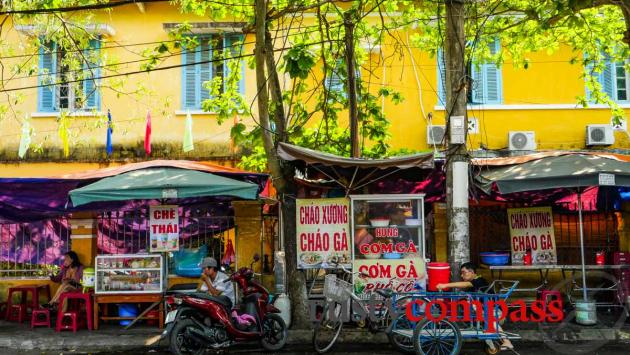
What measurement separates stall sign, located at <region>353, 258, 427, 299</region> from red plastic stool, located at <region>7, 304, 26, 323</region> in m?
6.10

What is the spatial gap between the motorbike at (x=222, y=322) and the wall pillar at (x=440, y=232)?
149 inches

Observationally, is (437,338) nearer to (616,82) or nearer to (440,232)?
(440,232)

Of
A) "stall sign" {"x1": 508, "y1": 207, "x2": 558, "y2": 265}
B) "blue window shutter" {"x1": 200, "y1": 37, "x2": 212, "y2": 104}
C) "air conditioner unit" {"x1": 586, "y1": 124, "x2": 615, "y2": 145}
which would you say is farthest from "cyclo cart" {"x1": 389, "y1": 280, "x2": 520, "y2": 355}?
"blue window shutter" {"x1": 200, "y1": 37, "x2": 212, "y2": 104}

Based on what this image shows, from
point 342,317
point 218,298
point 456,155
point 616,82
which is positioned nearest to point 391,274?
point 342,317

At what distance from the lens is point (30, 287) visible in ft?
36.6

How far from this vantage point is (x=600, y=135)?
51.8 feet

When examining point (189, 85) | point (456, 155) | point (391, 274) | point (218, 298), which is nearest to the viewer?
point (218, 298)

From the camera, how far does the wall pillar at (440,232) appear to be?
1139 cm

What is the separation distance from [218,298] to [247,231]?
283 centimetres

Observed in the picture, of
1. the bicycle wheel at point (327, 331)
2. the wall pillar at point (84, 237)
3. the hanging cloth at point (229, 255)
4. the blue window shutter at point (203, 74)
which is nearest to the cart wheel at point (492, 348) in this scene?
the bicycle wheel at point (327, 331)

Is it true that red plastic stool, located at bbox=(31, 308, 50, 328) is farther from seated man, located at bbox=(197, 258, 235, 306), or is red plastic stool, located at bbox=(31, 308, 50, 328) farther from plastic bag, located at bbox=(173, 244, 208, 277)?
seated man, located at bbox=(197, 258, 235, 306)

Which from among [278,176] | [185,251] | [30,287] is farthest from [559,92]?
[30,287]

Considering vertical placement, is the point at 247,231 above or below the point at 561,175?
below

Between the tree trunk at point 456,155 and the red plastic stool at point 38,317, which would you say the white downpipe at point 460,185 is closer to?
the tree trunk at point 456,155
